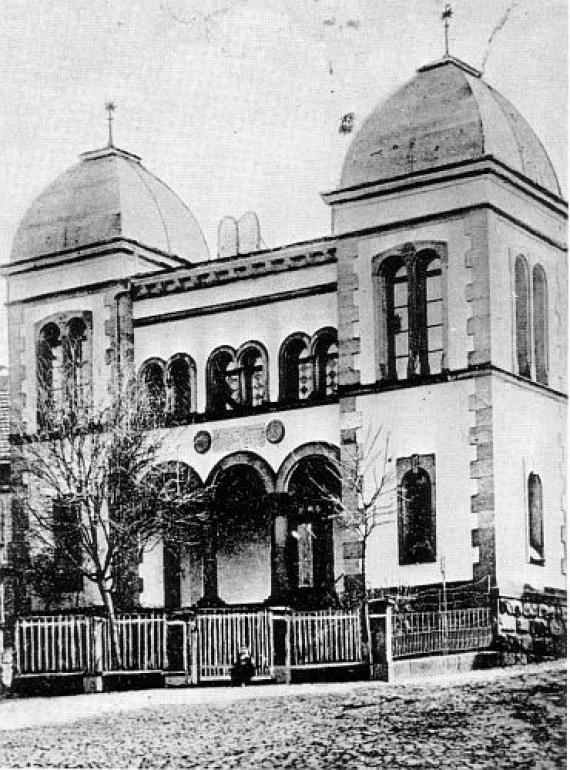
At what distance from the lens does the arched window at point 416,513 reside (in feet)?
30.2

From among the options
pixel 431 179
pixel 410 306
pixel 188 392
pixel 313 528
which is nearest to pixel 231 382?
pixel 188 392

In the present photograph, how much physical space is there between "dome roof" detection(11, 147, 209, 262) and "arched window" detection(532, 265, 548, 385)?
2.43 metres

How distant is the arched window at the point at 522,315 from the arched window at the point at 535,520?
2.05 feet

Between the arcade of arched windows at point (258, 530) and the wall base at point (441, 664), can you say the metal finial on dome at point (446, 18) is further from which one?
the wall base at point (441, 664)

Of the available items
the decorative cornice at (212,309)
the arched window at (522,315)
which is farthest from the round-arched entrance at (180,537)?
the arched window at (522,315)

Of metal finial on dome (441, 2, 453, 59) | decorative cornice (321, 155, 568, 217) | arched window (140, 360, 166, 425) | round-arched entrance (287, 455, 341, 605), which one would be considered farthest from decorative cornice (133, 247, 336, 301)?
metal finial on dome (441, 2, 453, 59)

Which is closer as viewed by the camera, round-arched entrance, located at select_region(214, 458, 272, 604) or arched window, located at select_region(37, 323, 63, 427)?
round-arched entrance, located at select_region(214, 458, 272, 604)

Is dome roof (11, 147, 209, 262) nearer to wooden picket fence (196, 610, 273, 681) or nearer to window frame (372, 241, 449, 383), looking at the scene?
window frame (372, 241, 449, 383)

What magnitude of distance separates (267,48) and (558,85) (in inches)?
75.1

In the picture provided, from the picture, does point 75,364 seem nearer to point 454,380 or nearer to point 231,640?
point 231,640

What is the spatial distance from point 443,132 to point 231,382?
2191 mm

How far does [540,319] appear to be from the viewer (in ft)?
28.0

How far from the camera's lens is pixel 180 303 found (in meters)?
10.2

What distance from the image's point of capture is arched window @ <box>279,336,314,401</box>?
32.4ft
